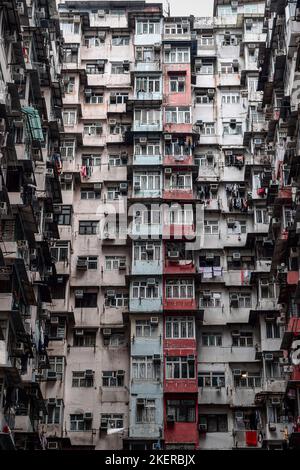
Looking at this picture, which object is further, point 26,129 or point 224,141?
point 224,141

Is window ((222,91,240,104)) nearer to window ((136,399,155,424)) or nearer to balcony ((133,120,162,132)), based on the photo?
balcony ((133,120,162,132))

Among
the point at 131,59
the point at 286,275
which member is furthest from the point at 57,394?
the point at 131,59

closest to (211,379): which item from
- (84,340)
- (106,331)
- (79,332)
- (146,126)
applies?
(106,331)

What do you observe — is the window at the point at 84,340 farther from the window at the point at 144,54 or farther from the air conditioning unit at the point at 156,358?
the window at the point at 144,54

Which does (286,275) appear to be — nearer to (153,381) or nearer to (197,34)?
(153,381)

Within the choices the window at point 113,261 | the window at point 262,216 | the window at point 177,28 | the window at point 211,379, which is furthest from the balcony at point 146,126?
the window at point 211,379

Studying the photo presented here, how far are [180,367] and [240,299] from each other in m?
4.37

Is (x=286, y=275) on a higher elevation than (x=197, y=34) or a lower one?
lower

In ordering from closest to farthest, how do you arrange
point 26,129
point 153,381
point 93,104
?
1. point 26,129
2. point 153,381
3. point 93,104

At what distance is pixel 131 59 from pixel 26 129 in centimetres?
1387

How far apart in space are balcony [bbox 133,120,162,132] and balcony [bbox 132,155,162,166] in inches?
50.4

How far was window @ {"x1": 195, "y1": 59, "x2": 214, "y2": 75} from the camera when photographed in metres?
40.6

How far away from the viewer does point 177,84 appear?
128 ft

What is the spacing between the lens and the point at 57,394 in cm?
3241
